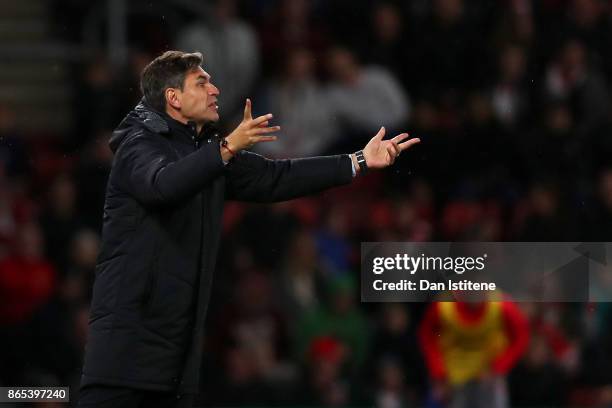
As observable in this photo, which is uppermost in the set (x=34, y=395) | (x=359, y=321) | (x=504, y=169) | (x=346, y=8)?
(x=346, y=8)

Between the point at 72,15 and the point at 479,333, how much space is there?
3.38 meters

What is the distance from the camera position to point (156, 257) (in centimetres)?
445

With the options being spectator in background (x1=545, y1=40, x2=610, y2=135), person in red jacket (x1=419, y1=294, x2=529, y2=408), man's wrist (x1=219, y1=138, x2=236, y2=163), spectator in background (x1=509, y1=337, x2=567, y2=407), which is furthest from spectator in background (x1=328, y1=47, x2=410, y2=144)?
man's wrist (x1=219, y1=138, x2=236, y2=163)

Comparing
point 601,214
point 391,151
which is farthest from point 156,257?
point 601,214

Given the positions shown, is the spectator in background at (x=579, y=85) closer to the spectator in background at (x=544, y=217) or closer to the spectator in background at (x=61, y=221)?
the spectator in background at (x=544, y=217)

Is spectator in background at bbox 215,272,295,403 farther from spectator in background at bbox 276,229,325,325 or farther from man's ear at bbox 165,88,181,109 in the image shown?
man's ear at bbox 165,88,181,109

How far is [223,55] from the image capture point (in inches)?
323

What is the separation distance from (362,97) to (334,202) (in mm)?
653

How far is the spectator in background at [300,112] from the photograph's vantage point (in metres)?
7.97

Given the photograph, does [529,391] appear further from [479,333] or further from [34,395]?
[34,395]

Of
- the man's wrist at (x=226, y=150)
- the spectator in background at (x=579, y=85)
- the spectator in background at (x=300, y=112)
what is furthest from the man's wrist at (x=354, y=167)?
the spectator in background at (x=579, y=85)

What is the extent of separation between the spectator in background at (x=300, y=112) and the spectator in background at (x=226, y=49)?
168 millimetres

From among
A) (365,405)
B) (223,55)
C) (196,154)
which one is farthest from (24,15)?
(196,154)

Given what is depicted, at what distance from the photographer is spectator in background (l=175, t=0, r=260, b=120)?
26.5ft
